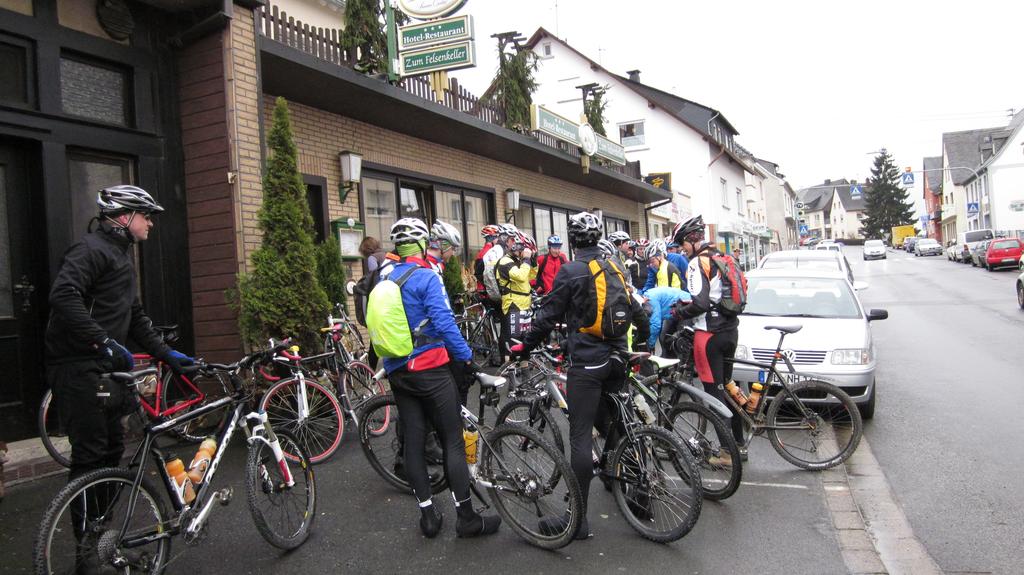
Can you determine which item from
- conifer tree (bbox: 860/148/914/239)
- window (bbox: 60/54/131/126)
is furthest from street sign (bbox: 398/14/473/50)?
conifer tree (bbox: 860/148/914/239)

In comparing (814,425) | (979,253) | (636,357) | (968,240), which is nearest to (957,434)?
(814,425)

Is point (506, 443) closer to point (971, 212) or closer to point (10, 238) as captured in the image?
point (10, 238)

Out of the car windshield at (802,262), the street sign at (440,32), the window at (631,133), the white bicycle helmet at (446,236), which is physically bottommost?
the car windshield at (802,262)

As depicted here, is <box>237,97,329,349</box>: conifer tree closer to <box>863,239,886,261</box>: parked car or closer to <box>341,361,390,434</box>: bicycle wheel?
<box>341,361,390,434</box>: bicycle wheel

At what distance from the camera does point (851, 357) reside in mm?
6816

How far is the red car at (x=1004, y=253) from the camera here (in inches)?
1245

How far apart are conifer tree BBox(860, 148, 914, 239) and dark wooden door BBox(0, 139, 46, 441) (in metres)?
106

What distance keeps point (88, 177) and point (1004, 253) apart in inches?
1441

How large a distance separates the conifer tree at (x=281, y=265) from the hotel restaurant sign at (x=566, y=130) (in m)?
7.70

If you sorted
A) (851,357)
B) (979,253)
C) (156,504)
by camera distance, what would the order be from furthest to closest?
(979,253), (851,357), (156,504)

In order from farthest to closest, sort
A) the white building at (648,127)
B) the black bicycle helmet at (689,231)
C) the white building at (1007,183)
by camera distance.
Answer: the white building at (1007,183), the white building at (648,127), the black bicycle helmet at (689,231)

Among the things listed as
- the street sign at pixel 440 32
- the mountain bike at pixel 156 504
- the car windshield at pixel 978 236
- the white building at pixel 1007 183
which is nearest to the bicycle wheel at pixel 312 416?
the mountain bike at pixel 156 504

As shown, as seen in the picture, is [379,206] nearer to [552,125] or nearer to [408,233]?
[552,125]

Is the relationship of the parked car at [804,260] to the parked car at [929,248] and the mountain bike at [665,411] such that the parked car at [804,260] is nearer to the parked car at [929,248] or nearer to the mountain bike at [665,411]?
the mountain bike at [665,411]
